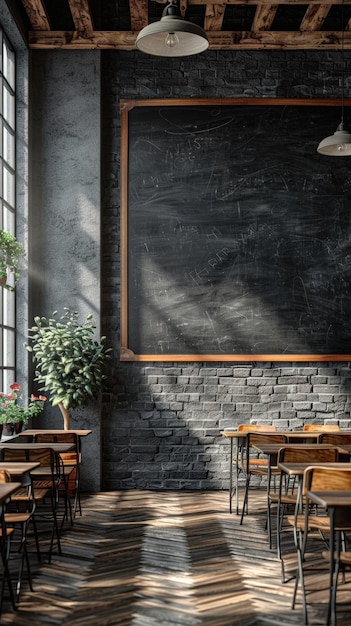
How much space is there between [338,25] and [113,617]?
7.11m

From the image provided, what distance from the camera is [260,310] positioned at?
9.02m

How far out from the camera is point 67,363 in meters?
8.38

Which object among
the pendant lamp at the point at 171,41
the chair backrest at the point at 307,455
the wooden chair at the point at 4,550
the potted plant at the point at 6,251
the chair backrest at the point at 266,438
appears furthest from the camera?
the chair backrest at the point at 266,438

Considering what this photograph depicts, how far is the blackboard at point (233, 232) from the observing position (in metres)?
9.02

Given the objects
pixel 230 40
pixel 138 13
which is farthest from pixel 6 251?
pixel 230 40

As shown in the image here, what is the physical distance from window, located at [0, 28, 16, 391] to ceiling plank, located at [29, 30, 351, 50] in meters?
0.50

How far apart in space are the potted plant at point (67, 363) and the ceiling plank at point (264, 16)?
11.6 feet

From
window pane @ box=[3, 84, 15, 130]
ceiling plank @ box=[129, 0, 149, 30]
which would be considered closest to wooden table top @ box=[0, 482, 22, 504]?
window pane @ box=[3, 84, 15, 130]

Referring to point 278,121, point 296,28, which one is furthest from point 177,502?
point 296,28

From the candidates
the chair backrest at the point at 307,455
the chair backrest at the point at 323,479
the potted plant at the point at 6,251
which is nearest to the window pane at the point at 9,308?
the potted plant at the point at 6,251

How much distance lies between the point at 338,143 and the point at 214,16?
2.49 metres

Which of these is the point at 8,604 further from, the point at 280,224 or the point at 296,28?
the point at 296,28

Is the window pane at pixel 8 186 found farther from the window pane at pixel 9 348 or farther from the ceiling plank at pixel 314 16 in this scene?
the ceiling plank at pixel 314 16

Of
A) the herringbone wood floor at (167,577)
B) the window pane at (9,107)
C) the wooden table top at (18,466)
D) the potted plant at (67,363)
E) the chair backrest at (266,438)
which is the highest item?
the window pane at (9,107)
